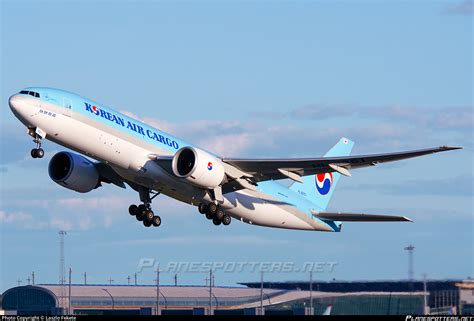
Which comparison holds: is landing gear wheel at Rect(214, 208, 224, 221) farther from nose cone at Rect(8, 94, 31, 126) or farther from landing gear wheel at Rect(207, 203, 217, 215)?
nose cone at Rect(8, 94, 31, 126)

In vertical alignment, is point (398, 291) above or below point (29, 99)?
below

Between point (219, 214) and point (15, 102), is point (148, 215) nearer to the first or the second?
point (219, 214)

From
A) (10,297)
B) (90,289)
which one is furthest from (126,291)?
(10,297)

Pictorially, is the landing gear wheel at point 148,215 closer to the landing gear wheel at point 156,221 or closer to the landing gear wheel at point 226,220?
the landing gear wheel at point 156,221

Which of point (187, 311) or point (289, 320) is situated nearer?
point (289, 320)

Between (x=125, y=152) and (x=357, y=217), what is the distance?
560 inches

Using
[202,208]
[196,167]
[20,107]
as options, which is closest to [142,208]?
[202,208]

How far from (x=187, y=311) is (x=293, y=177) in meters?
26.3

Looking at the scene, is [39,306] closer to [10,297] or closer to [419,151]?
[10,297]

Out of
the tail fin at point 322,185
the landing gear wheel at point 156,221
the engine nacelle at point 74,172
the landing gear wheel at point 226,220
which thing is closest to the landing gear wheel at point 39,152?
the engine nacelle at point 74,172

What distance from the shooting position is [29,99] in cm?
5059

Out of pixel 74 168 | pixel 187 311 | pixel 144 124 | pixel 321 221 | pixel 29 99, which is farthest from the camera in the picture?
pixel 187 311

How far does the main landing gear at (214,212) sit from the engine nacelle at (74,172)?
18.7ft

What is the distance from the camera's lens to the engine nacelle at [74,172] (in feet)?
189
